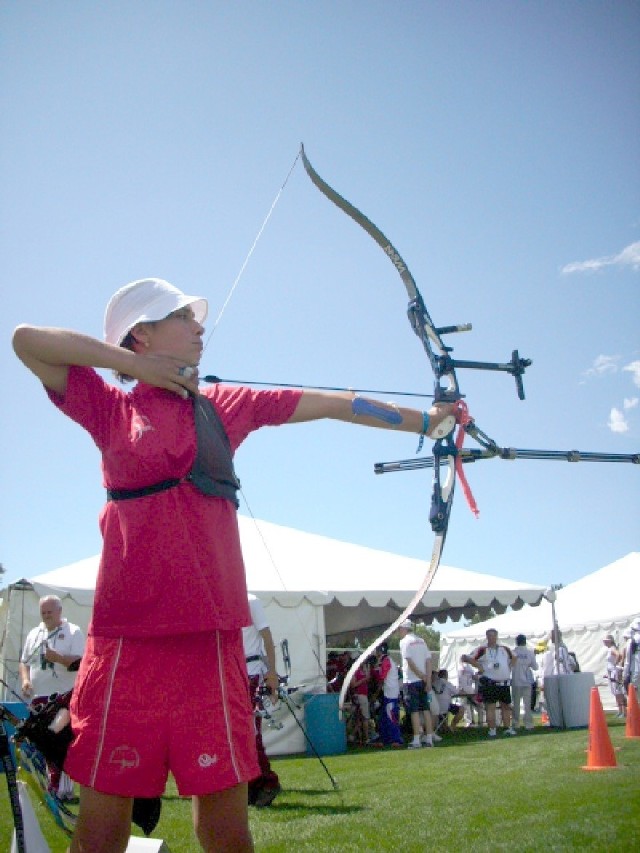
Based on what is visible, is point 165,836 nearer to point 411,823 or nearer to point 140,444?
point 411,823

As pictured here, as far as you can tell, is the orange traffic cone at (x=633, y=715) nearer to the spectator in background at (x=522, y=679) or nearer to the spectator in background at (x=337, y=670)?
the spectator in background at (x=522, y=679)

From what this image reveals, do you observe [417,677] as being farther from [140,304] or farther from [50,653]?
[140,304]

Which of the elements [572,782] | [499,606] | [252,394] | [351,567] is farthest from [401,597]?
[252,394]

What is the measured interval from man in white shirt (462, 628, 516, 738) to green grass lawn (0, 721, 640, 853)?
4.56 metres

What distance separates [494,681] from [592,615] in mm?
7802

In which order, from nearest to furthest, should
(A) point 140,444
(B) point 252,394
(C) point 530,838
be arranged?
(A) point 140,444 < (B) point 252,394 < (C) point 530,838

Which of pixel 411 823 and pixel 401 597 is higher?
pixel 401 597

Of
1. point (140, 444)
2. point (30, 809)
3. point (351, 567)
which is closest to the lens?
point (140, 444)

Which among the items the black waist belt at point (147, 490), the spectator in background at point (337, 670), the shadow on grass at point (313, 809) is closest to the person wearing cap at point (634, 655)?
the spectator in background at point (337, 670)

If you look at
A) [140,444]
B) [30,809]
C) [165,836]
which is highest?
[140,444]

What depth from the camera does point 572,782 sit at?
6254mm

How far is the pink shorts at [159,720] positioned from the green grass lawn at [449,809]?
2629 mm

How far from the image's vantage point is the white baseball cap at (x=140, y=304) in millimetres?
2203

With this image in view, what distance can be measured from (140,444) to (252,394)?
0.39 meters
